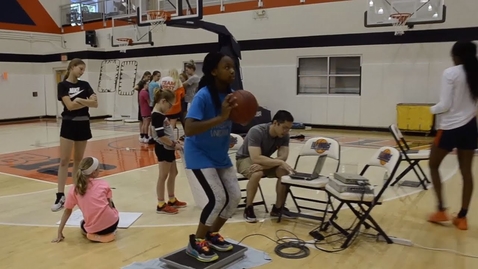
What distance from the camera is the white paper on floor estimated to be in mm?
4363

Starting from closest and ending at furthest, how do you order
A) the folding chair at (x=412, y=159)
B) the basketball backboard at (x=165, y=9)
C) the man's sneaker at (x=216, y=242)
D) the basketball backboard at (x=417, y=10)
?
1. the man's sneaker at (x=216, y=242)
2. the folding chair at (x=412, y=159)
3. the basketball backboard at (x=417, y=10)
4. the basketball backboard at (x=165, y=9)

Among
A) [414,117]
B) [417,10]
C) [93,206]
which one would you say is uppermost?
[417,10]

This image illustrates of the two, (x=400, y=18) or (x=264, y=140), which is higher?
(x=400, y=18)

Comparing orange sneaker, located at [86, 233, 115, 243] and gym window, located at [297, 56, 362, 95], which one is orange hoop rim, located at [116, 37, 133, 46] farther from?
orange sneaker, located at [86, 233, 115, 243]

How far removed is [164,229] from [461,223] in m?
2.87

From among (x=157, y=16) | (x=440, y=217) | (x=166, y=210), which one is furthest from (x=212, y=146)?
(x=157, y=16)

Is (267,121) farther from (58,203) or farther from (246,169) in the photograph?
(58,203)

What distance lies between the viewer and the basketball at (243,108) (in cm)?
295

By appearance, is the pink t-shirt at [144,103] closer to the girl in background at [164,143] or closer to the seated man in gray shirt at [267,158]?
the girl in background at [164,143]

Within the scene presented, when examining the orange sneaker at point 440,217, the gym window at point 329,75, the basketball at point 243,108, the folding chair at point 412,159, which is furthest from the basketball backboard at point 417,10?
the basketball at point 243,108

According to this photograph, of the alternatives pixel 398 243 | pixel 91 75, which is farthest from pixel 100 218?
pixel 91 75

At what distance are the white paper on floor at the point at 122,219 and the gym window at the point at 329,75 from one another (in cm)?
902

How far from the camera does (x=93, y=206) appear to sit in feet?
12.8

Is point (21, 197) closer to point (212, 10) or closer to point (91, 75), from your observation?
point (212, 10)
